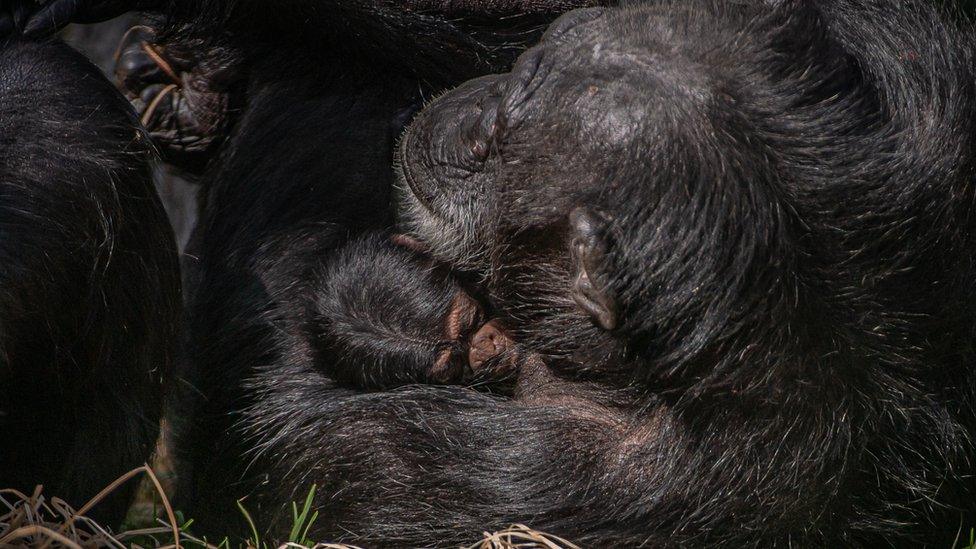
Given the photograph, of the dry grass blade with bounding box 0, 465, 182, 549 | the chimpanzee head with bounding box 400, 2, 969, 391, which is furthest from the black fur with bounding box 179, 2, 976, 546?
the dry grass blade with bounding box 0, 465, 182, 549

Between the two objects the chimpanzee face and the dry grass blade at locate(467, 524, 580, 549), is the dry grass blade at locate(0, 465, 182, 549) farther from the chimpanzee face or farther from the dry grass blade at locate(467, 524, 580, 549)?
the chimpanzee face

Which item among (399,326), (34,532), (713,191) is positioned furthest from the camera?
(399,326)

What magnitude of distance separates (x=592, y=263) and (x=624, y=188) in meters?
0.19

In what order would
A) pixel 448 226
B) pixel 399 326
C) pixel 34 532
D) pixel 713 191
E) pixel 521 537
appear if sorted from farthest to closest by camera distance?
1. pixel 399 326
2. pixel 448 226
3. pixel 521 537
4. pixel 34 532
5. pixel 713 191

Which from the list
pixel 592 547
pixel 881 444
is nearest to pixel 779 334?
pixel 881 444

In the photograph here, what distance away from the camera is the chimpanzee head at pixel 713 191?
2.87m

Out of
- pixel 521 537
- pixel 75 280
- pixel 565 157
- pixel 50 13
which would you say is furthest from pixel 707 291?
pixel 50 13

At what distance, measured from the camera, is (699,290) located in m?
2.87

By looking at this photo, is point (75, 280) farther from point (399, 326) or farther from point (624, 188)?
point (624, 188)

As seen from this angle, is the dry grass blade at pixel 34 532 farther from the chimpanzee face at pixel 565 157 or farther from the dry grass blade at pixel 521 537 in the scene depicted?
the chimpanzee face at pixel 565 157

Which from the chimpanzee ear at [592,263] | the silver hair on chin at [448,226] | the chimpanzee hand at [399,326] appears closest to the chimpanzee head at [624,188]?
the chimpanzee ear at [592,263]

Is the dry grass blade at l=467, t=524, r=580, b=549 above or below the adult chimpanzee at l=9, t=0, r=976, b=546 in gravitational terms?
below

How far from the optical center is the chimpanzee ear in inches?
114

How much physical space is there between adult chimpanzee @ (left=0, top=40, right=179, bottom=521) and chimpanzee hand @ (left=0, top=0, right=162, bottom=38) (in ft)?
0.56
